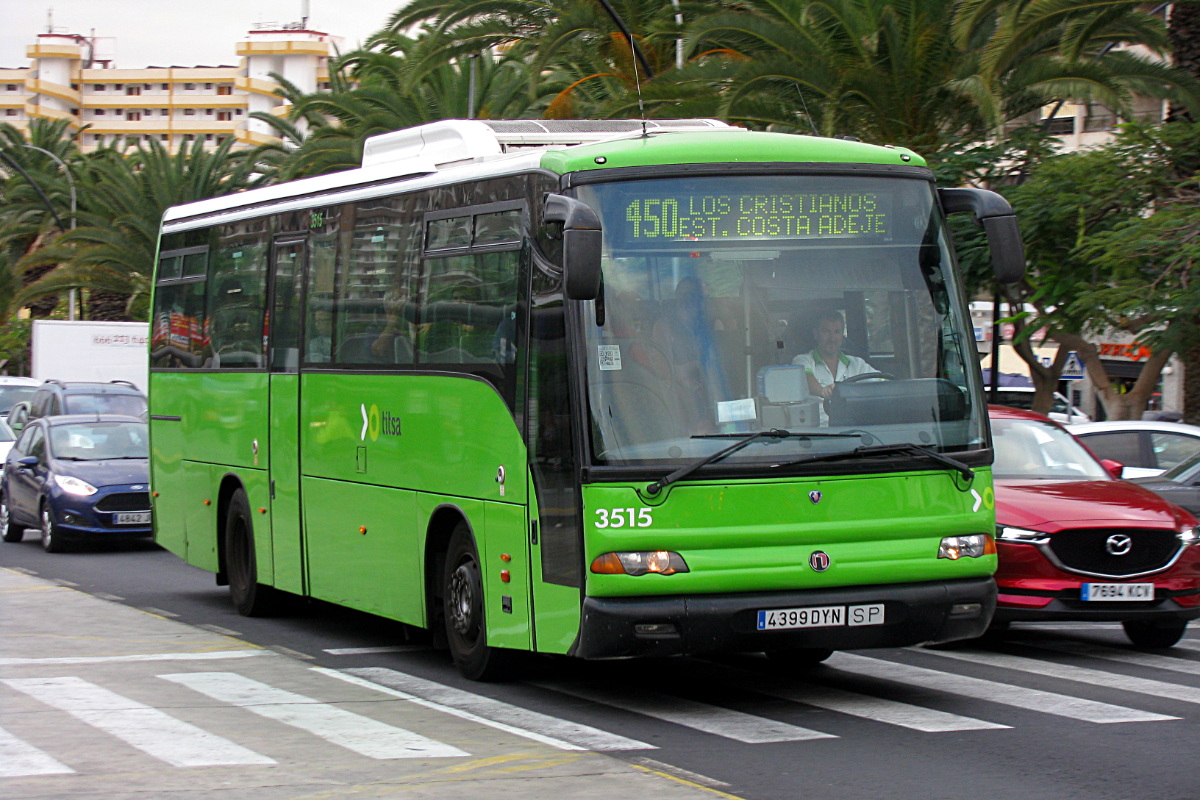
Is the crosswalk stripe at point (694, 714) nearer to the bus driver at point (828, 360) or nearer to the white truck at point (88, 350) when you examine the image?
the bus driver at point (828, 360)

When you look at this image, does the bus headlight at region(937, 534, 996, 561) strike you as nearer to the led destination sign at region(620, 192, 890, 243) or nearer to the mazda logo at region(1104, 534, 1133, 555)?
the led destination sign at region(620, 192, 890, 243)

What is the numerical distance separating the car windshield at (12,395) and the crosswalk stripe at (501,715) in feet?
87.0

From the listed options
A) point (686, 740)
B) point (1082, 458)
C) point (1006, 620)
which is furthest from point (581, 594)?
point (1082, 458)

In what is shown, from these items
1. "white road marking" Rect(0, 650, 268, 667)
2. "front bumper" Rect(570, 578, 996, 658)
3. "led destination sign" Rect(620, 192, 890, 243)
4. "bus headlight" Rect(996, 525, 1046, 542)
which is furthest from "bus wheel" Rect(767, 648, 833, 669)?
"white road marking" Rect(0, 650, 268, 667)

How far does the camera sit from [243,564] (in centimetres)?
1402

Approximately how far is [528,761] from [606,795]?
0.82m

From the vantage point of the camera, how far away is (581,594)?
27.7ft

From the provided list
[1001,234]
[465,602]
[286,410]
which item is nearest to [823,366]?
[1001,234]

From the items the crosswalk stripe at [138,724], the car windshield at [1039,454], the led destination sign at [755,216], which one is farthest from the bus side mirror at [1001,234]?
the crosswalk stripe at [138,724]

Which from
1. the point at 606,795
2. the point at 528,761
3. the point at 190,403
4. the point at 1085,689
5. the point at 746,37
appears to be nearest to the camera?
A: the point at 606,795

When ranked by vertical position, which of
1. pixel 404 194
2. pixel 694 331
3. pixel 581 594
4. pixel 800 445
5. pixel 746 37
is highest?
pixel 746 37

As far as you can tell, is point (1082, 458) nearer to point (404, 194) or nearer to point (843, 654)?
point (843, 654)

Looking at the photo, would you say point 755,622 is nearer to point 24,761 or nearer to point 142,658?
point 24,761

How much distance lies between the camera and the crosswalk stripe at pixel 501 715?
801cm
